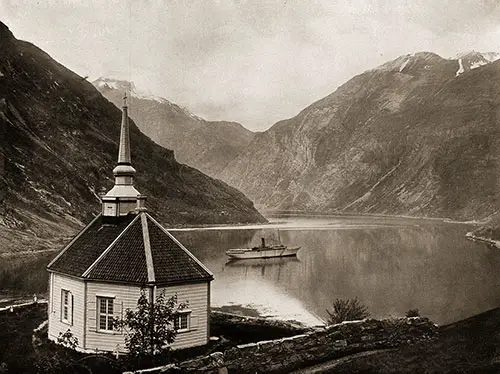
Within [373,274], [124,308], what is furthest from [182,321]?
[373,274]

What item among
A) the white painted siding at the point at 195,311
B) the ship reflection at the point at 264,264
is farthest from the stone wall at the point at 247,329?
the ship reflection at the point at 264,264

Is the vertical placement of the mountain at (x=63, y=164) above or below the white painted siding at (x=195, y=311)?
above

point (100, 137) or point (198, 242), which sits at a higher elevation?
point (100, 137)

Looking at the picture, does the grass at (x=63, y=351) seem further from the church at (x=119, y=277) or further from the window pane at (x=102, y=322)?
the window pane at (x=102, y=322)

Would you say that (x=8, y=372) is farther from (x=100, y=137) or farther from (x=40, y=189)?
(x=100, y=137)

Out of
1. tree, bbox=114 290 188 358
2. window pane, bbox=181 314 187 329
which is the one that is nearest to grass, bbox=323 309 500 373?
window pane, bbox=181 314 187 329

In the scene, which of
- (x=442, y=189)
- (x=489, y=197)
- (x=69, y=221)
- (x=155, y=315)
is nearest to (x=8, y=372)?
(x=155, y=315)
